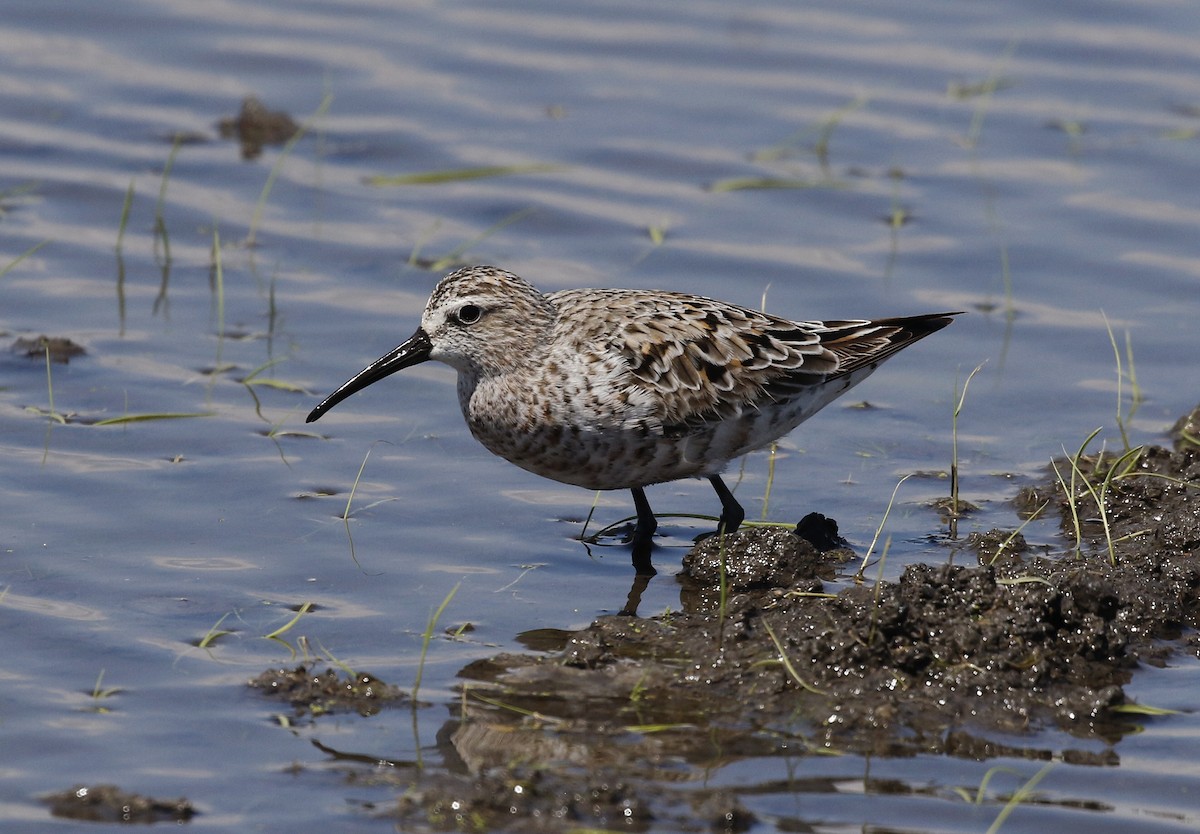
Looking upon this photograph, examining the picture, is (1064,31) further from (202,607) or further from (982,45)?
(202,607)

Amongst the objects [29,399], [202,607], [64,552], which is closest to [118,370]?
[29,399]

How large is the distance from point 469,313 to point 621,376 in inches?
37.1

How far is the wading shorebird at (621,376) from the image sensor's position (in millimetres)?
9125

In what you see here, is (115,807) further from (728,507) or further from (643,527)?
(728,507)

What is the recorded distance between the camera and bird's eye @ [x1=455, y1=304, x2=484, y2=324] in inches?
371

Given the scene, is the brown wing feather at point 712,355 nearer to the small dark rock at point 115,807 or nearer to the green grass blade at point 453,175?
the small dark rock at point 115,807

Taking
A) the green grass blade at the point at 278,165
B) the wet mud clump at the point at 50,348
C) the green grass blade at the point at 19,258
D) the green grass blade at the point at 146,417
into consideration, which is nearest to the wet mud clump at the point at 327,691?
the green grass blade at the point at 146,417

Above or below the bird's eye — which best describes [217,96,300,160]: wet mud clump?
above

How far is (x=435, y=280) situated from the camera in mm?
13117

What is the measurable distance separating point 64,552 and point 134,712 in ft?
6.62

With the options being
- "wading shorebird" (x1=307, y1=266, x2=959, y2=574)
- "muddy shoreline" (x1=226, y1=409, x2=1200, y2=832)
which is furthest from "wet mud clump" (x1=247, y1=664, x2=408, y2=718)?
"wading shorebird" (x1=307, y1=266, x2=959, y2=574)

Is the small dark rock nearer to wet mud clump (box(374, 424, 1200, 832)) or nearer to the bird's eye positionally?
wet mud clump (box(374, 424, 1200, 832))

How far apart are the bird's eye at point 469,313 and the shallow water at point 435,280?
1.16 metres

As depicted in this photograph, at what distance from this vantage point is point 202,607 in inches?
333
